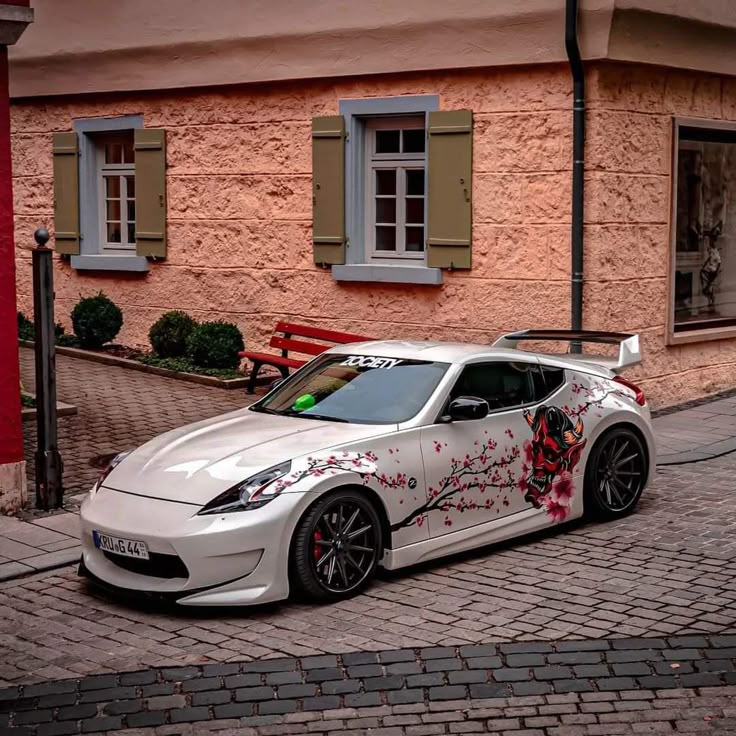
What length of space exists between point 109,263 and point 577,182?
23.3 ft

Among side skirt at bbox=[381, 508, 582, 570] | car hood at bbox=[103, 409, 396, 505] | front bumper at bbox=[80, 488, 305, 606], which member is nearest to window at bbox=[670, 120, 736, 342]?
side skirt at bbox=[381, 508, 582, 570]

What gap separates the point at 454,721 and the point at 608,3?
937cm

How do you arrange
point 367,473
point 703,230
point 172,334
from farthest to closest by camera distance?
1. point 172,334
2. point 703,230
3. point 367,473

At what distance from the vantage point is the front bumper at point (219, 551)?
7.38m

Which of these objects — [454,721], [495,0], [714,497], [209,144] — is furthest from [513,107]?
[454,721]

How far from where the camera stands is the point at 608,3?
13391mm

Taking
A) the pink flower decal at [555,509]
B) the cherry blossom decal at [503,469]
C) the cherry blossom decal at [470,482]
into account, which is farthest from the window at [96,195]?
the cherry blossom decal at [470,482]

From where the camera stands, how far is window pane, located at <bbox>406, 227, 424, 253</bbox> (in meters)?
15.5

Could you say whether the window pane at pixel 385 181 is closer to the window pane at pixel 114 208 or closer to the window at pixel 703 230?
the window at pixel 703 230

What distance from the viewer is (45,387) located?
33.0 ft

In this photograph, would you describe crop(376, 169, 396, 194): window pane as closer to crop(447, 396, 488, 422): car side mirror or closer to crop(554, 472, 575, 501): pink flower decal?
crop(554, 472, 575, 501): pink flower decal

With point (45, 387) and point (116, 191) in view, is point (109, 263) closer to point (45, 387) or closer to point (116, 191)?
point (116, 191)

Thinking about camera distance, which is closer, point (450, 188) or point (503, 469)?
point (503, 469)

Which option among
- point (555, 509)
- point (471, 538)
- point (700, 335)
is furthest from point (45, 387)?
point (700, 335)
